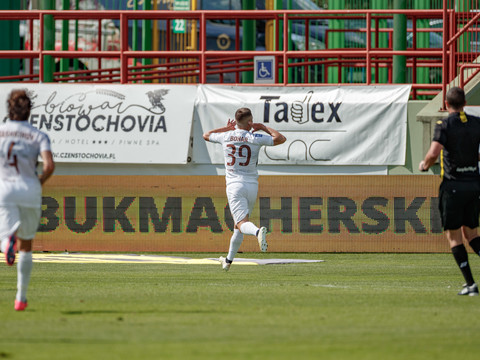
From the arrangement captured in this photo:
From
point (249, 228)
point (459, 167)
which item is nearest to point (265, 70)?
point (249, 228)

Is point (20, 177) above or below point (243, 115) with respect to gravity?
below

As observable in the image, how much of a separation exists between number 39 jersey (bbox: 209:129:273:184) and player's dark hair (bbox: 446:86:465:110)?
379 cm

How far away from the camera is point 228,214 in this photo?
60.6ft

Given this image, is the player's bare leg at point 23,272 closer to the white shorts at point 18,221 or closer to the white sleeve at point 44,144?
the white shorts at point 18,221

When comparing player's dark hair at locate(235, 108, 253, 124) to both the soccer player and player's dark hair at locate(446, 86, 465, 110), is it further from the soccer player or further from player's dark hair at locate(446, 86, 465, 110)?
player's dark hair at locate(446, 86, 465, 110)

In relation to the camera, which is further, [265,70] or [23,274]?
[265,70]

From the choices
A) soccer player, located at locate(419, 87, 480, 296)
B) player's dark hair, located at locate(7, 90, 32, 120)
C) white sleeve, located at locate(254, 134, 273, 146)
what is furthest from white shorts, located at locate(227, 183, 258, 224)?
player's dark hair, located at locate(7, 90, 32, 120)

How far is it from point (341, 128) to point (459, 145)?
967 cm

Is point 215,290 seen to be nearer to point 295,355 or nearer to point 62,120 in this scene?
point 295,355

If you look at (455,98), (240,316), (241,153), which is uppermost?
(455,98)

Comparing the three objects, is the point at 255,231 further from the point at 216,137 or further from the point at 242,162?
the point at 216,137

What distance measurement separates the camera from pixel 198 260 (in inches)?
651

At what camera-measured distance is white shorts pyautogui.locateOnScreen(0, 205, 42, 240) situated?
8961mm

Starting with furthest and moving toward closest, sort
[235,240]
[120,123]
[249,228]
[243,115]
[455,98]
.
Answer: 1. [120,123]
2. [235,240]
3. [243,115]
4. [249,228]
5. [455,98]
